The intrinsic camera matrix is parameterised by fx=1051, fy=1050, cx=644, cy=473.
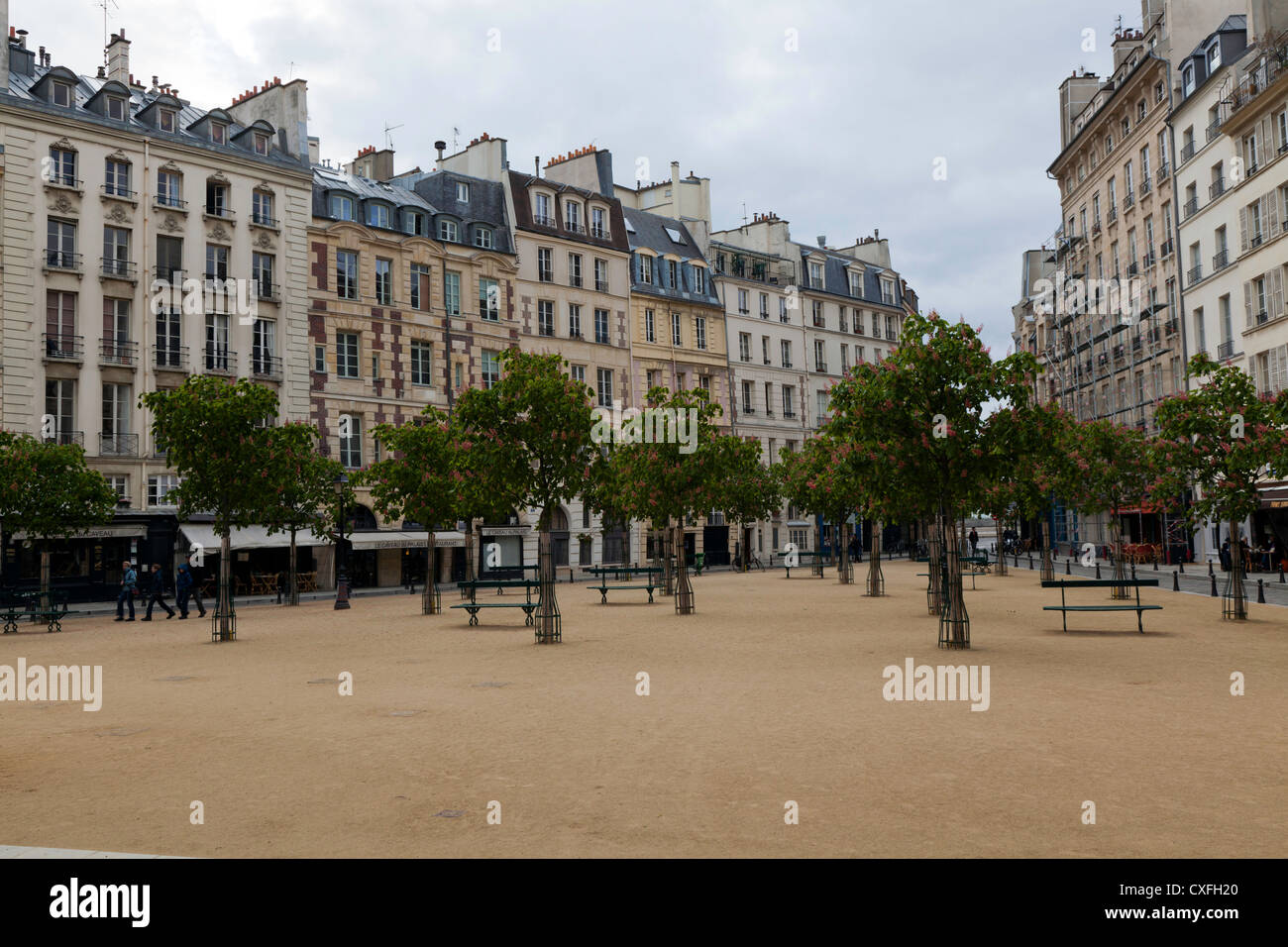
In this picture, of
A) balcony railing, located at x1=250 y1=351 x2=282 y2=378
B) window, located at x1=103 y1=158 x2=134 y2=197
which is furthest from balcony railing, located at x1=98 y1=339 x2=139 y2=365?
window, located at x1=103 y1=158 x2=134 y2=197

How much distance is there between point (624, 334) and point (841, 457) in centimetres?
4273

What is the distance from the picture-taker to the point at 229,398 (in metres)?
22.2

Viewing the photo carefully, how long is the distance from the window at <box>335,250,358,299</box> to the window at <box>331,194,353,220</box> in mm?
1647

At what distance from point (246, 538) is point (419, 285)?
606 inches

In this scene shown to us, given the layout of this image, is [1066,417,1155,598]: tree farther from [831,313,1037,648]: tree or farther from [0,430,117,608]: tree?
[0,430,117,608]: tree

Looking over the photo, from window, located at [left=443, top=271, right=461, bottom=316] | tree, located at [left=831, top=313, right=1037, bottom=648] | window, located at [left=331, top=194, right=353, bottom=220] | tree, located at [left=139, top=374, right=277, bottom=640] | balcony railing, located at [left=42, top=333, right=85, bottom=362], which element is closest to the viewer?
tree, located at [left=831, top=313, right=1037, bottom=648]

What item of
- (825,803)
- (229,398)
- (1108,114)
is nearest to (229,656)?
(229,398)

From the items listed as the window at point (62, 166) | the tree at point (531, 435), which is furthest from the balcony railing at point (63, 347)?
the tree at point (531, 435)

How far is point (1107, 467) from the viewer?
94.1 feet

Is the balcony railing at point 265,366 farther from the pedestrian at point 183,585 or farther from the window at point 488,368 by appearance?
the pedestrian at point 183,585

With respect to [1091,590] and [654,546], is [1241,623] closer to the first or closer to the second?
[1091,590]

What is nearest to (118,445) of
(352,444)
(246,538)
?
(246,538)

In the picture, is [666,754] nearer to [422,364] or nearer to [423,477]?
[423,477]

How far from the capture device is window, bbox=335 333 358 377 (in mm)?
45375
